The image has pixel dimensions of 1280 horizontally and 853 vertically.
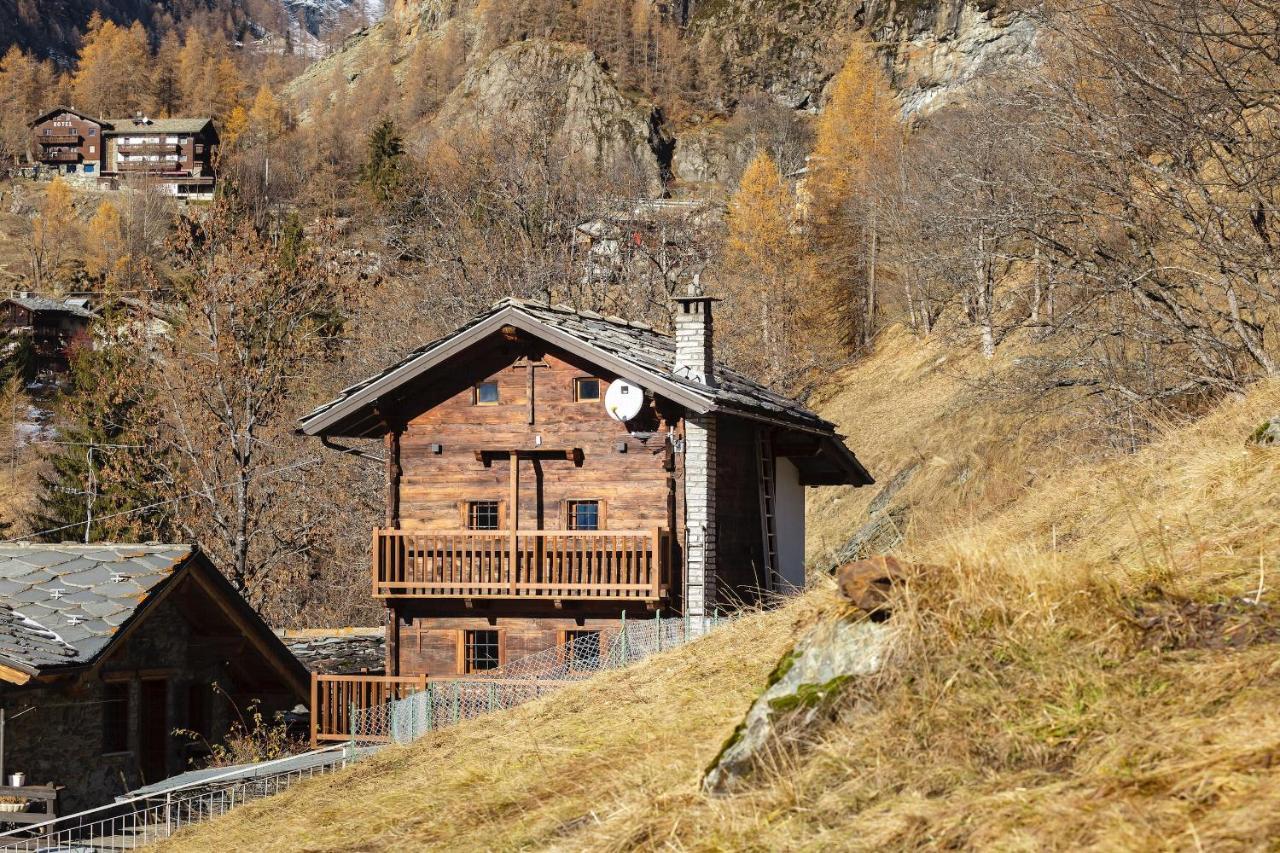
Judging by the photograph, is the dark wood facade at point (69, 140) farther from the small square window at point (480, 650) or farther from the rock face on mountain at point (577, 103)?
the small square window at point (480, 650)

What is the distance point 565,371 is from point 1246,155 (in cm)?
1203

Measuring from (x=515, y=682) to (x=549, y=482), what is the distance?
663cm

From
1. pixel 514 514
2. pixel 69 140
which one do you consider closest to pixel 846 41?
pixel 69 140

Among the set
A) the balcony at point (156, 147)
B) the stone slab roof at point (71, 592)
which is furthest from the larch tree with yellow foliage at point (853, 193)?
the balcony at point (156, 147)

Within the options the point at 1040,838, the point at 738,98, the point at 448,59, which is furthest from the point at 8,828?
the point at 448,59

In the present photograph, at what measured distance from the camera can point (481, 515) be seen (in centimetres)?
2527

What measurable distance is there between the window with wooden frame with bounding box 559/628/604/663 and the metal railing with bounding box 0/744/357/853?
20.2 feet

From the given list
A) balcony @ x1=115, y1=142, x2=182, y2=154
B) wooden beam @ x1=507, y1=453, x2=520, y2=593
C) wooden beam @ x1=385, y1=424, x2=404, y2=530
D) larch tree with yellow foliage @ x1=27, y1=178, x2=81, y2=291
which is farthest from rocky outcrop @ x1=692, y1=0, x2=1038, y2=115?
wooden beam @ x1=507, y1=453, x2=520, y2=593

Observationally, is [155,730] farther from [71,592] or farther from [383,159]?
[383,159]

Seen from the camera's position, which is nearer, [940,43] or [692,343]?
[692,343]

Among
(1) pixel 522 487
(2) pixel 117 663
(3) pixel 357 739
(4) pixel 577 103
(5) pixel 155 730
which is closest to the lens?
(2) pixel 117 663

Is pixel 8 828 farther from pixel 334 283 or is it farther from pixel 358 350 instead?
pixel 358 350

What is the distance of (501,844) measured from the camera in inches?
313

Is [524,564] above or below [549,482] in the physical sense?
below
